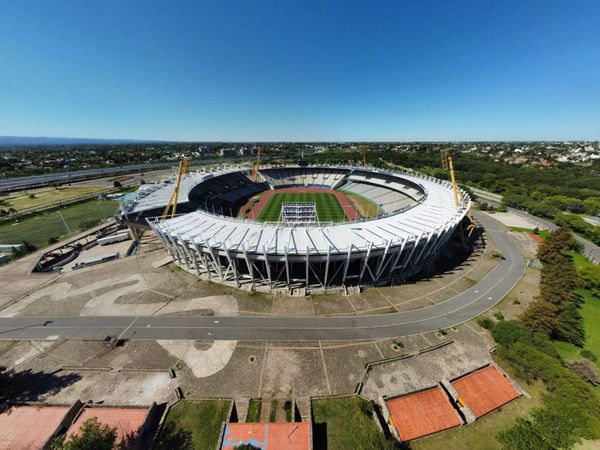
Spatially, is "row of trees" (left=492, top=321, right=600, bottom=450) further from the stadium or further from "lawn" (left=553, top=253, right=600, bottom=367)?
the stadium

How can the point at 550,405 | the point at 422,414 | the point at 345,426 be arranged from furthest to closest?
the point at 422,414, the point at 550,405, the point at 345,426

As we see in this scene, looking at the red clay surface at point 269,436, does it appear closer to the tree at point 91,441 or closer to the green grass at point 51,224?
the tree at point 91,441

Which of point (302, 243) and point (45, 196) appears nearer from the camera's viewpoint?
point (302, 243)

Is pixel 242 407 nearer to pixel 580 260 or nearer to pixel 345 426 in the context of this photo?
pixel 345 426

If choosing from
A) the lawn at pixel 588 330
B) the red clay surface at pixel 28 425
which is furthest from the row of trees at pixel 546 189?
the red clay surface at pixel 28 425

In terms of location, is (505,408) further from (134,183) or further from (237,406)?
(134,183)

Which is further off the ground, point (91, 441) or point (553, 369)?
point (91, 441)

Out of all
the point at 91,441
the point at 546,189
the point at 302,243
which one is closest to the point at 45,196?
the point at 302,243
